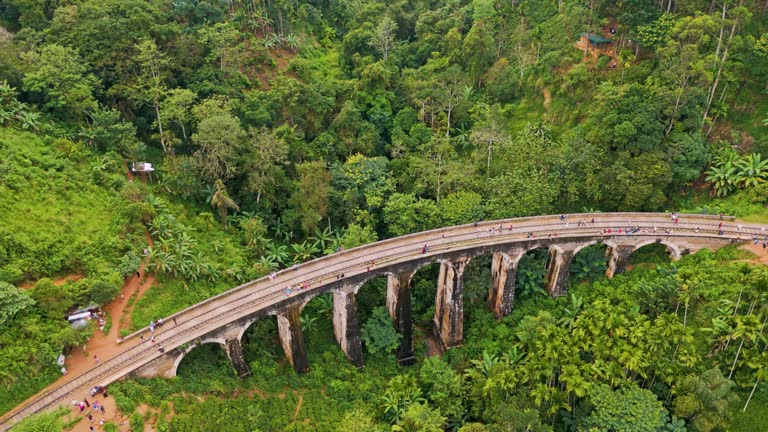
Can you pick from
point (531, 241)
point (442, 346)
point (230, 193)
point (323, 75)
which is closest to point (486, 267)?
point (531, 241)

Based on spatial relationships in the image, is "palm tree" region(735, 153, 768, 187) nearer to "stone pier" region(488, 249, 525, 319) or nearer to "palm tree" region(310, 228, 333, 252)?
"stone pier" region(488, 249, 525, 319)

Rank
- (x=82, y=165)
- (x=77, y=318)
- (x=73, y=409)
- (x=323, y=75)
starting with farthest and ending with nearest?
(x=323, y=75), (x=82, y=165), (x=77, y=318), (x=73, y=409)

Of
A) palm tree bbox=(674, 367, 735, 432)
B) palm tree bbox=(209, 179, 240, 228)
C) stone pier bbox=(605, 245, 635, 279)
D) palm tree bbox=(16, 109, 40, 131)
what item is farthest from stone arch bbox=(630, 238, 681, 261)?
palm tree bbox=(16, 109, 40, 131)

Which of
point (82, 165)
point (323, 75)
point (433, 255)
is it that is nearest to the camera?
point (433, 255)

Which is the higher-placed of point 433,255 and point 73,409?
point 433,255

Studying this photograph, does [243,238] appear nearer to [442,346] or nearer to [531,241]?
[442,346]

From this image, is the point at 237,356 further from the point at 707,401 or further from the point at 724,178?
the point at 724,178
